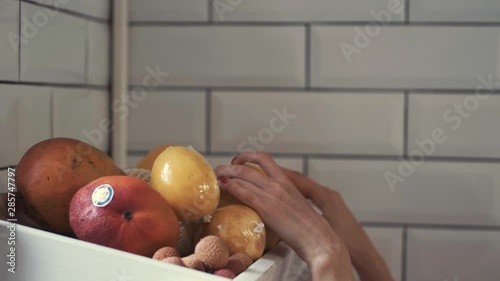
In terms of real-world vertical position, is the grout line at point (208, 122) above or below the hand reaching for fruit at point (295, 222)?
above

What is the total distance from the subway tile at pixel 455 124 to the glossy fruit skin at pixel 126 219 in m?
0.67

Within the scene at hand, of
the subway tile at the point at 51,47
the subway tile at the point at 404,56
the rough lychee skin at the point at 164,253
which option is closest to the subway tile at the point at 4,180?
the subway tile at the point at 51,47

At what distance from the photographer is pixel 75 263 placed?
0.51m

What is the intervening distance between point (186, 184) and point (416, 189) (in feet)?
2.10

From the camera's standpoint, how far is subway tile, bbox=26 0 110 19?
92 centimetres

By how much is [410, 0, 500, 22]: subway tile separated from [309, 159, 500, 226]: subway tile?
0.76 ft

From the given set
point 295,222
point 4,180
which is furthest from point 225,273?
point 4,180

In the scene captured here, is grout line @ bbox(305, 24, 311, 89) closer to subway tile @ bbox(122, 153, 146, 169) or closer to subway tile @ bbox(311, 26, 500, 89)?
subway tile @ bbox(311, 26, 500, 89)

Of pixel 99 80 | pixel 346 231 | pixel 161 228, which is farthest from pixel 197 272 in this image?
pixel 99 80

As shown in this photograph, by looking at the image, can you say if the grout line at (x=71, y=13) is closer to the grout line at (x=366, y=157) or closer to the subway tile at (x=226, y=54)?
the subway tile at (x=226, y=54)

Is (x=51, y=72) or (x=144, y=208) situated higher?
(x=51, y=72)

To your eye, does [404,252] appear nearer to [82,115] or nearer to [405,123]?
[405,123]

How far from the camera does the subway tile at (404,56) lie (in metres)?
1.13

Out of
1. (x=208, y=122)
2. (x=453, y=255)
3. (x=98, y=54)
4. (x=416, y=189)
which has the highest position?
(x=98, y=54)
